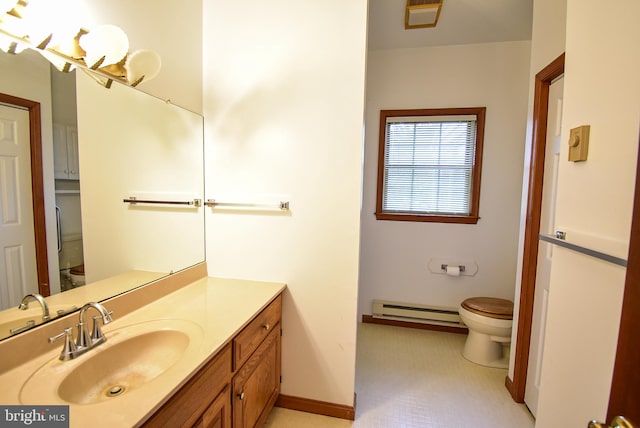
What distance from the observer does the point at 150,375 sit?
106 centimetres

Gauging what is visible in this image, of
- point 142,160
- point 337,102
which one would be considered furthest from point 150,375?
point 337,102

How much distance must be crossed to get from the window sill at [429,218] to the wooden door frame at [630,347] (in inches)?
89.9

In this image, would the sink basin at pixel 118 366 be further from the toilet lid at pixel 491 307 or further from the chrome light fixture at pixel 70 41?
the toilet lid at pixel 491 307

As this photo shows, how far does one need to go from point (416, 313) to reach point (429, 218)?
37.4 inches

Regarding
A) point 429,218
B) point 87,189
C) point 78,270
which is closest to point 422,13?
point 429,218

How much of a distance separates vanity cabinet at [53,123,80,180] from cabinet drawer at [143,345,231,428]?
89 centimetres

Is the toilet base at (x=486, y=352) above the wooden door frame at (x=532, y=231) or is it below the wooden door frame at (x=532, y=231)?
below

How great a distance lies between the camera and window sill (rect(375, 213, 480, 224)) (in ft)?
8.75

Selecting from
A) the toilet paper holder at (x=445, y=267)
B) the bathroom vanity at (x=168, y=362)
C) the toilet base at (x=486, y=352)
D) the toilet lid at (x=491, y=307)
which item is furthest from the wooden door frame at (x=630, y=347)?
the toilet paper holder at (x=445, y=267)

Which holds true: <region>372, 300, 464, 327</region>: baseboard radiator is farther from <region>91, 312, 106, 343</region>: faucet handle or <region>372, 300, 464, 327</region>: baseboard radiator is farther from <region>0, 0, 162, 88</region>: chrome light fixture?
<region>0, 0, 162, 88</region>: chrome light fixture

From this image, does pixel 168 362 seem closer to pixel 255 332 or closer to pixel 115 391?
pixel 115 391

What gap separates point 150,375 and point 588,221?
1547 millimetres

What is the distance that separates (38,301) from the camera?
97cm

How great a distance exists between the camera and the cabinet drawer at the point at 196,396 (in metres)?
0.81
